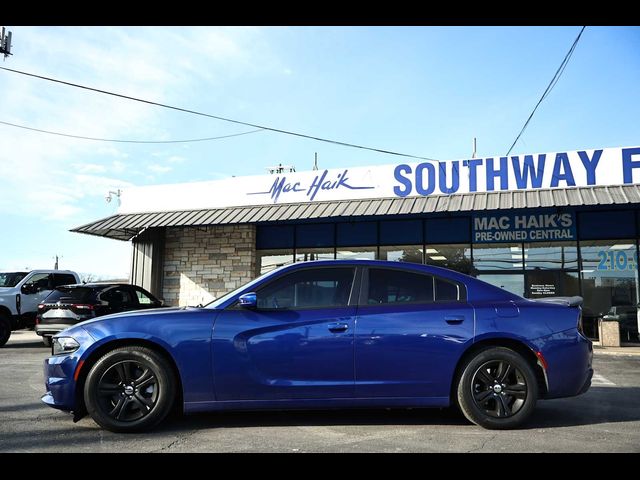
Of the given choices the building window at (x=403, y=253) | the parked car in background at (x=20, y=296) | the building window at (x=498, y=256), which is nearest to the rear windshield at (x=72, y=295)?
the parked car in background at (x=20, y=296)

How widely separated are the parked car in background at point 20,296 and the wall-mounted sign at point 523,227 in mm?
11408

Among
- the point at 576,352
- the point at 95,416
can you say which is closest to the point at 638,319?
the point at 576,352

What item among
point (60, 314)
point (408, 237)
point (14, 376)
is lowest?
point (14, 376)

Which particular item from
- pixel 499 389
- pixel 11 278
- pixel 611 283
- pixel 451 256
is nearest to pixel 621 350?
pixel 611 283

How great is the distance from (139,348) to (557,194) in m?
10.4

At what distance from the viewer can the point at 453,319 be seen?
4.77 meters

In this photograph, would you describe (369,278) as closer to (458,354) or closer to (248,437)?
(458,354)

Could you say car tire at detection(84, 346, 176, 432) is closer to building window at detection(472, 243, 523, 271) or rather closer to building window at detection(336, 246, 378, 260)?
building window at detection(336, 246, 378, 260)

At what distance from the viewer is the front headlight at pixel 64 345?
15.4 feet

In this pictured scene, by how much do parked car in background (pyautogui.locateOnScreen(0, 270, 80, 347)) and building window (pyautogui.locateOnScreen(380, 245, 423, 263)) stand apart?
9.01 metres

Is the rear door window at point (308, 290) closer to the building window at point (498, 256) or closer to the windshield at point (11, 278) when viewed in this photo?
the building window at point (498, 256)

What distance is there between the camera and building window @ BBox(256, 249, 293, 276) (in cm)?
1570

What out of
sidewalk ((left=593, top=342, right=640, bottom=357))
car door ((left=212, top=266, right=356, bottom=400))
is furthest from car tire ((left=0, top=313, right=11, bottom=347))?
sidewalk ((left=593, top=342, right=640, bottom=357))
